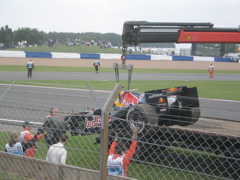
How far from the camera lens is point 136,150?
6.57 metres

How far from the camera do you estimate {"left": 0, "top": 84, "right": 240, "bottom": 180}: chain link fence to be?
4.23m

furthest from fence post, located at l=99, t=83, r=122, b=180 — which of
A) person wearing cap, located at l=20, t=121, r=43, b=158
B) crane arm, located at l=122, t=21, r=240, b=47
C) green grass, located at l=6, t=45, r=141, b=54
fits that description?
green grass, located at l=6, t=45, r=141, b=54

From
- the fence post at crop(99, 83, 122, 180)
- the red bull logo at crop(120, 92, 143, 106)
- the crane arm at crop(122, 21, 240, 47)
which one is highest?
the crane arm at crop(122, 21, 240, 47)

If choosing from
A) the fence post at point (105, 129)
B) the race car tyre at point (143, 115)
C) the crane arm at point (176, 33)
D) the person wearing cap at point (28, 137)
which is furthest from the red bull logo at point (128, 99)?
the fence post at point (105, 129)

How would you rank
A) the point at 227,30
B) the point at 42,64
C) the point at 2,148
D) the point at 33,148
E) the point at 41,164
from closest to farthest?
1. the point at 41,164
2. the point at 33,148
3. the point at 2,148
4. the point at 227,30
5. the point at 42,64

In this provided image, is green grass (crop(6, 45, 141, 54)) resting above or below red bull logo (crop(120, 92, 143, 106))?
below

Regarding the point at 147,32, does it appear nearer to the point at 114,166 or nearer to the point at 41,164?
the point at 114,166

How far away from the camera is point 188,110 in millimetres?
7945

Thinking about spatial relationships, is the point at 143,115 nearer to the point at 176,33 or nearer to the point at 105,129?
the point at 176,33

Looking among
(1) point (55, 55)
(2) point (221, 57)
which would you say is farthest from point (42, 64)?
(2) point (221, 57)

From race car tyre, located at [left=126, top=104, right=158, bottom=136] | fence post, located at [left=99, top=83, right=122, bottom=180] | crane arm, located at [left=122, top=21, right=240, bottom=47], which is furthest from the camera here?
crane arm, located at [left=122, top=21, right=240, bottom=47]

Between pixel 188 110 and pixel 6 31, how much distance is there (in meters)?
51.0

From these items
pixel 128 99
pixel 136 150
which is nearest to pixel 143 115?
pixel 136 150

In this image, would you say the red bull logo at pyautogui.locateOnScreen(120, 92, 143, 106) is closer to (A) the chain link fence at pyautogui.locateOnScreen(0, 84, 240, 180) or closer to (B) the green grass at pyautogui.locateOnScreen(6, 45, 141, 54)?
(A) the chain link fence at pyautogui.locateOnScreen(0, 84, 240, 180)
